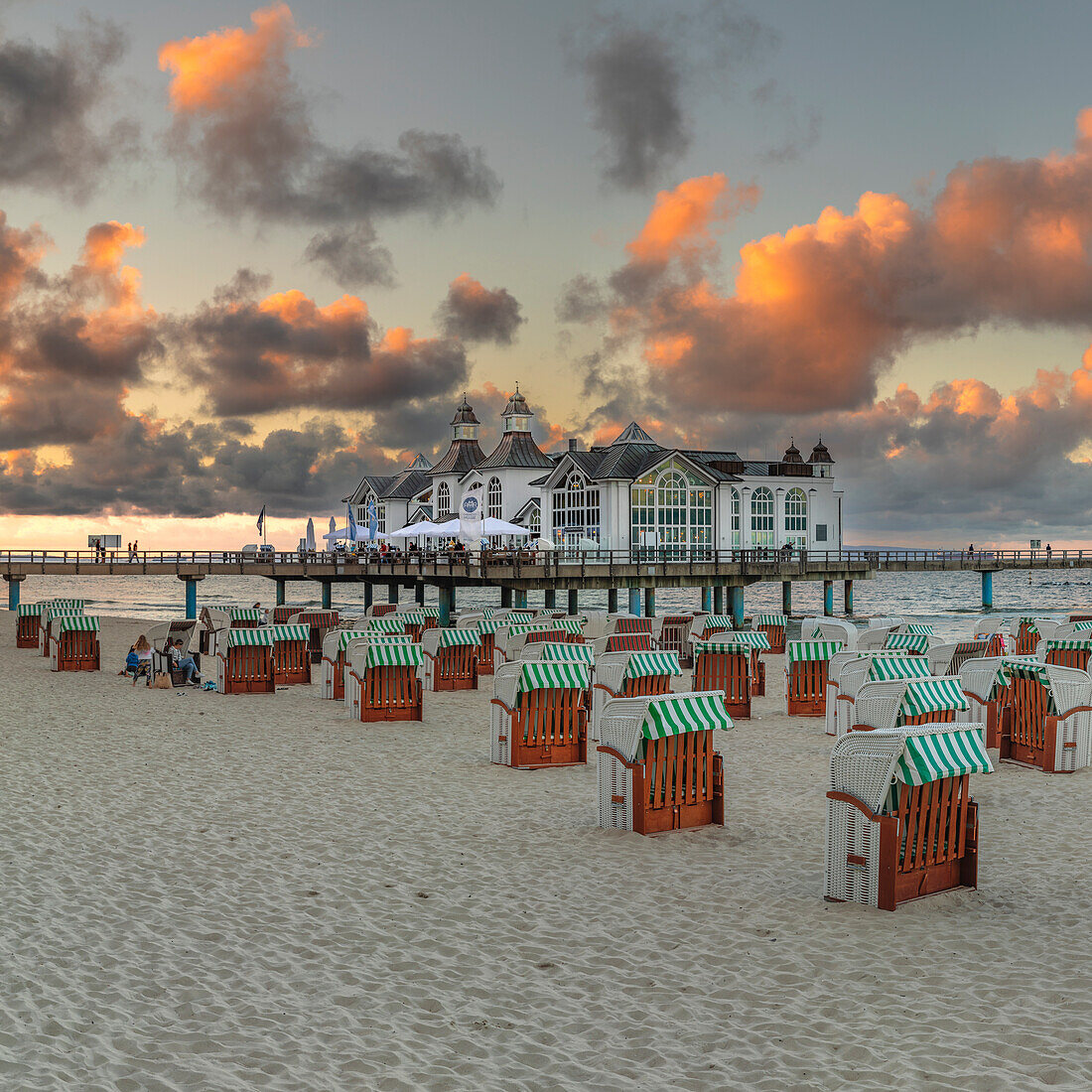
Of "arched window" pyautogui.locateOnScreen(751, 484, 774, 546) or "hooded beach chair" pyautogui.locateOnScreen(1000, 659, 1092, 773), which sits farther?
"arched window" pyautogui.locateOnScreen(751, 484, 774, 546)

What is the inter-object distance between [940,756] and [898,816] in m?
0.55

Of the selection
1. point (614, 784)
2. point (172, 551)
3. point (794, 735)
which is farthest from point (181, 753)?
point (172, 551)

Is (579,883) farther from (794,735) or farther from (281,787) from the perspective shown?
(794,735)

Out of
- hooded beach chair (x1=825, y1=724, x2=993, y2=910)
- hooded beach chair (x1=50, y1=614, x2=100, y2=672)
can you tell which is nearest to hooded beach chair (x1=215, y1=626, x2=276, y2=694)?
hooded beach chair (x1=50, y1=614, x2=100, y2=672)

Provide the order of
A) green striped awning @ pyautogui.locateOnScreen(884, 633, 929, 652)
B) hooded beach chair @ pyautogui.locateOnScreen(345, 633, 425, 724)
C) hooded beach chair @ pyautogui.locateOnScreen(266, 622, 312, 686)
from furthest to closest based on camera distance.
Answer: hooded beach chair @ pyautogui.locateOnScreen(266, 622, 312, 686), green striped awning @ pyautogui.locateOnScreen(884, 633, 929, 652), hooded beach chair @ pyautogui.locateOnScreen(345, 633, 425, 724)

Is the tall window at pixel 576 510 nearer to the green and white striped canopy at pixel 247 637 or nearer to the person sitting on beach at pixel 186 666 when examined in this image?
the person sitting on beach at pixel 186 666

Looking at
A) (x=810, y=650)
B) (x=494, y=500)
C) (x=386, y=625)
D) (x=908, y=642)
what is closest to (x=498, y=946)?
(x=810, y=650)

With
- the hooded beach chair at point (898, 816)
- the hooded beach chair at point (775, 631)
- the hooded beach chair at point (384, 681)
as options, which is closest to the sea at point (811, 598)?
the hooded beach chair at point (775, 631)

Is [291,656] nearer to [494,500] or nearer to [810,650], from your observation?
[810,650]

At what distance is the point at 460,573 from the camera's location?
43.6m

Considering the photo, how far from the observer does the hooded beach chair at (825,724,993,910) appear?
736cm

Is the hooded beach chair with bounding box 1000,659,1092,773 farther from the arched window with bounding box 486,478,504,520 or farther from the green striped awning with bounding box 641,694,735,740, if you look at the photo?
the arched window with bounding box 486,478,504,520

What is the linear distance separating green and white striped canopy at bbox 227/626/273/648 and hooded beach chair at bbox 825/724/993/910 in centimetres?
1491

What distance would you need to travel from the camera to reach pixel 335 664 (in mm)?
19562
